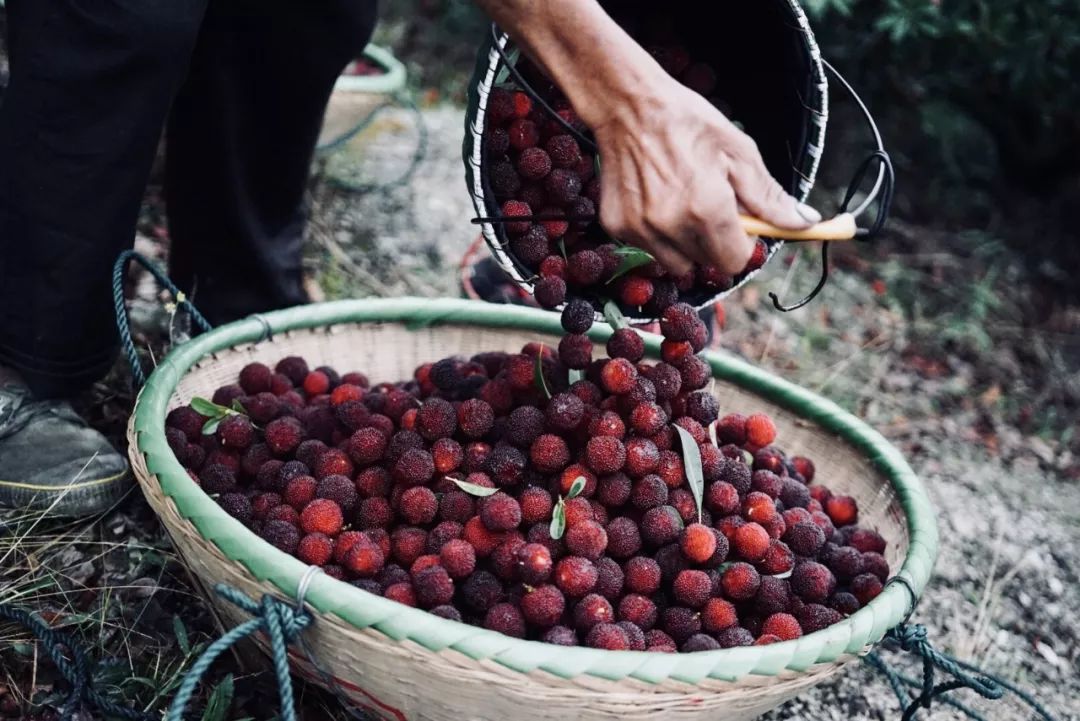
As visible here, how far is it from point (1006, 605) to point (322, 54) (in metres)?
2.23

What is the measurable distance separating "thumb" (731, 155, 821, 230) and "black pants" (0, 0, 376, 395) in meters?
1.06

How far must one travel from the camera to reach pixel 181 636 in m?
1.67

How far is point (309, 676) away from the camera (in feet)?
4.81

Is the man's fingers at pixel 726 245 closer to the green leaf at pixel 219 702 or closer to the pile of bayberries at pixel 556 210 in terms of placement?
the pile of bayberries at pixel 556 210

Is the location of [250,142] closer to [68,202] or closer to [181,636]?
[68,202]

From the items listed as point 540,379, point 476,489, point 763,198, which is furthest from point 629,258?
point 476,489

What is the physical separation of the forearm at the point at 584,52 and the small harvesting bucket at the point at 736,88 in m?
0.19

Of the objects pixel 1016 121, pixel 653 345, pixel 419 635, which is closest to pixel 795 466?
pixel 653 345

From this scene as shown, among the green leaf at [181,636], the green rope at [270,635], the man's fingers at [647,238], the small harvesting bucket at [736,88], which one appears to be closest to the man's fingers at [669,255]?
the man's fingers at [647,238]

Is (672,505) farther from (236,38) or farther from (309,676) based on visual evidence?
(236,38)

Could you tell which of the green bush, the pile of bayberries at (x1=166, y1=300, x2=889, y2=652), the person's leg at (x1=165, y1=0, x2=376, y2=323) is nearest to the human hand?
the pile of bayberries at (x1=166, y1=300, x2=889, y2=652)

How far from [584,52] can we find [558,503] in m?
0.70

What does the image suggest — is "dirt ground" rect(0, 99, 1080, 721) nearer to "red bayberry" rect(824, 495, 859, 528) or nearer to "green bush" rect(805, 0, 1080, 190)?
"red bayberry" rect(824, 495, 859, 528)

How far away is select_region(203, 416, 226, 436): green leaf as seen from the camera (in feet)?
5.73
